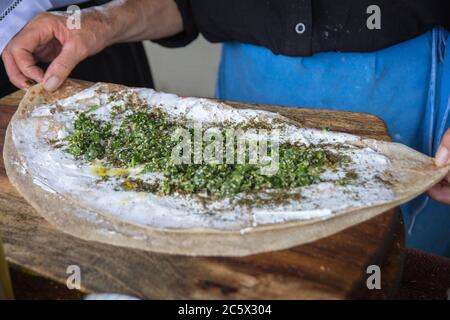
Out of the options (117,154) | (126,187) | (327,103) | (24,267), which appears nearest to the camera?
(24,267)

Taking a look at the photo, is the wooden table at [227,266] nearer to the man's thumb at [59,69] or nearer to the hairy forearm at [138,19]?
the man's thumb at [59,69]

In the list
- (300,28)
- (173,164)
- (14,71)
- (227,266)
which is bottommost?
(227,266)

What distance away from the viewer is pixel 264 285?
3.14 feet

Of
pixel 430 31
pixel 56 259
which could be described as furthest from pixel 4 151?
pixel 430 31

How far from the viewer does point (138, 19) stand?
1.98m

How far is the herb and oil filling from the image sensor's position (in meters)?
1.21

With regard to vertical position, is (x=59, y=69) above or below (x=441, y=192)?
above

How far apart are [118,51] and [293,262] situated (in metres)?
1.73

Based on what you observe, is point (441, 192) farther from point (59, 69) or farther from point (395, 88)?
point (59, 69)

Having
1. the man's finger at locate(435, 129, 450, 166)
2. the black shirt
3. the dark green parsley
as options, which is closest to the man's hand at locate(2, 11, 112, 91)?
the dark green parsley

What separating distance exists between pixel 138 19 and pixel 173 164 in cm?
90

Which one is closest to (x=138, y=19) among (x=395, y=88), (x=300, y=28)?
(x=300, y=28)

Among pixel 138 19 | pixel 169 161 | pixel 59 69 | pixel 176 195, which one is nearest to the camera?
pixel 176 195
